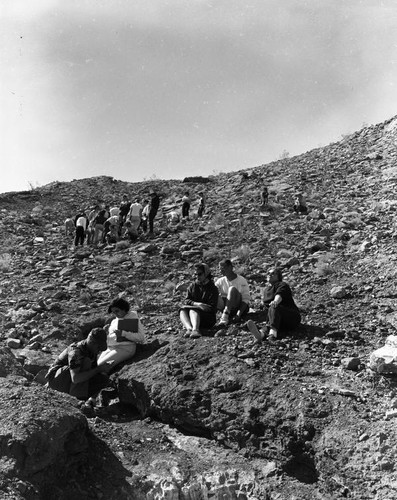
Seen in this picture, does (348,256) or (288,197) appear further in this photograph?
(288,197)

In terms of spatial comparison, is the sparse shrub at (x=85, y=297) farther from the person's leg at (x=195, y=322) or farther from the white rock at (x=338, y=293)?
the white rock at (x=338, y=293)

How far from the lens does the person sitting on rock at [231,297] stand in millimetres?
7914

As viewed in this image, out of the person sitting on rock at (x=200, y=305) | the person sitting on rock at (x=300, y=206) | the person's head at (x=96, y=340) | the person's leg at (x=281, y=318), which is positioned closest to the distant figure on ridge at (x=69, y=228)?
the person sitting on rock at (x=300, y=206)

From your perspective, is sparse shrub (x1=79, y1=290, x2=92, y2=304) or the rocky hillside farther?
sparse shrub (x1=79, y1=290, x2=92, y2=304)

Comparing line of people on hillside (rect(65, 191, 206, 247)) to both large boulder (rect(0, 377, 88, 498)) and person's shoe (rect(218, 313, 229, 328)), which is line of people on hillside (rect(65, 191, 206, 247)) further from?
large boulder (rect(0, 377, 88, 498))

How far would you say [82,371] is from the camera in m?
6.86

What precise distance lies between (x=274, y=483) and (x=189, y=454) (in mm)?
953

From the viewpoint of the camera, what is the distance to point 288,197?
1883cm

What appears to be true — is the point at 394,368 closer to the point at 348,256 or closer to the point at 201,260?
the point at 348,256

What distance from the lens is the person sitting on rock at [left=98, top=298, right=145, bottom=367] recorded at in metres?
7.38

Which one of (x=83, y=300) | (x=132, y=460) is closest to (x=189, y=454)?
(x=132, y=460)

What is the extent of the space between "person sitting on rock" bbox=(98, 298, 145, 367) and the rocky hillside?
0.62ft

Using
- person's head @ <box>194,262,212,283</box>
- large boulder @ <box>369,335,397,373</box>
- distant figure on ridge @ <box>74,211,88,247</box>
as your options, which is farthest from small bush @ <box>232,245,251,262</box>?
large boulder @ <box>369,335,397,373</box>

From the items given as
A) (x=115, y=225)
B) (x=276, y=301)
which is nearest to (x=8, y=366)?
(x=276, y=301)
